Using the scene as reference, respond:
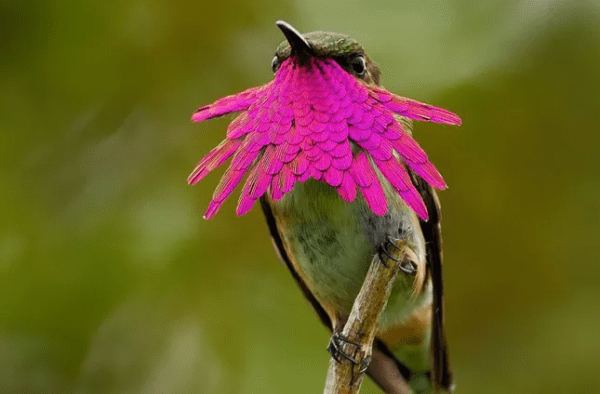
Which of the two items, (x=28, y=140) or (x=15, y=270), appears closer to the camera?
(x=15, y=270)

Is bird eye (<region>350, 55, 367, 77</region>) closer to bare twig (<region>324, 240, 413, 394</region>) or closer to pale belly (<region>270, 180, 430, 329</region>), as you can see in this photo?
pale belly (<region>270, 180, 430, 329</region>)

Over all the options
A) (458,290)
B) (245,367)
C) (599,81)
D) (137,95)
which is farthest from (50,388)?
(599,81)

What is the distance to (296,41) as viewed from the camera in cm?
188

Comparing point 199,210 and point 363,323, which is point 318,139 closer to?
point 363,323

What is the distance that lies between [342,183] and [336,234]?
63 centimetres

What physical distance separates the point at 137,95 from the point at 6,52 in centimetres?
54

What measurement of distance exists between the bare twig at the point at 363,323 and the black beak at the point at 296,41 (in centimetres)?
49

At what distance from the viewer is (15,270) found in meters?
3.56

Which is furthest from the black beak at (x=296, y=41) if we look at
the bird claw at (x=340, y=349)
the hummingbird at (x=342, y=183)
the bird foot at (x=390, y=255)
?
the bird claw at (x=340, y=349)

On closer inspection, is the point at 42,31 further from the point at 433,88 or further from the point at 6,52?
the point at 433,88

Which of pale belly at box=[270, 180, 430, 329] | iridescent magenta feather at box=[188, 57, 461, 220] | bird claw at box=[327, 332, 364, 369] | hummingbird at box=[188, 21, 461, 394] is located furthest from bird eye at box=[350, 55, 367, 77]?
bird claw at box=[327, 332, 364, 369]

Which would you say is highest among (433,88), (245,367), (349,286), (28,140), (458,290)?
(433,88)

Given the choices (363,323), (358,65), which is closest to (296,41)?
(358,65)

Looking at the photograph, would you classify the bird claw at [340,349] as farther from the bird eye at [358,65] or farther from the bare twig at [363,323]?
the bird eye at [358,65]
